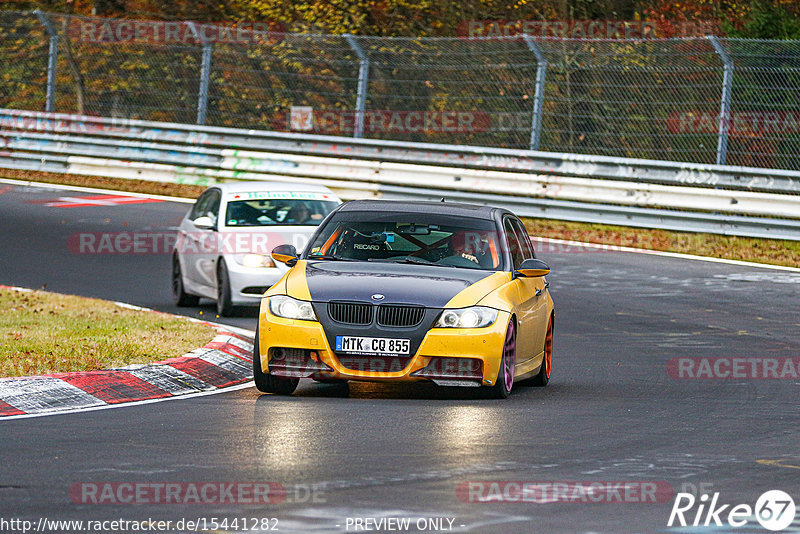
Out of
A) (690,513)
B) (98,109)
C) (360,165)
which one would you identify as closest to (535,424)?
(690,513)

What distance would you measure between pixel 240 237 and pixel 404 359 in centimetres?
635

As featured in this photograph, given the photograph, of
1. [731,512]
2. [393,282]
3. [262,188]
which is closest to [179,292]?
[262,188]

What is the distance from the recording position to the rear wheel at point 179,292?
17.0 meters

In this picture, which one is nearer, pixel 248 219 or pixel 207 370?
pixel 207 370

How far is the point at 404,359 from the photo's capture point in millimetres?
10250

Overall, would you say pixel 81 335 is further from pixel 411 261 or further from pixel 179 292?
pixel 179 292

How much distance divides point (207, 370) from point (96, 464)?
3.88 meters

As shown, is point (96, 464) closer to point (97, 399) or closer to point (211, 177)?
point (97, 399)

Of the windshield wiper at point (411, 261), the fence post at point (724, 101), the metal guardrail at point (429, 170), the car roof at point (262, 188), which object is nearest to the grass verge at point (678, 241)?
the metal guardrail at point (429, 170)

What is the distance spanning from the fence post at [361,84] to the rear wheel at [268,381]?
54.1 feet

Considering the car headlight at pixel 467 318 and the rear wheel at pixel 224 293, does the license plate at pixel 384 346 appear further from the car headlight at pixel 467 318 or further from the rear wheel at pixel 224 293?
the rear wheel at pixel 224 293

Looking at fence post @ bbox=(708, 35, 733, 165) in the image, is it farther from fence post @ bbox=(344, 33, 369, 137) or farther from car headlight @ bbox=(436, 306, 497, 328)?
car headlight @ bbox=(436, 306, 497, 328)

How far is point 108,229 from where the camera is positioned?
23.5 metres

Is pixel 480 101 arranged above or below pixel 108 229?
above
